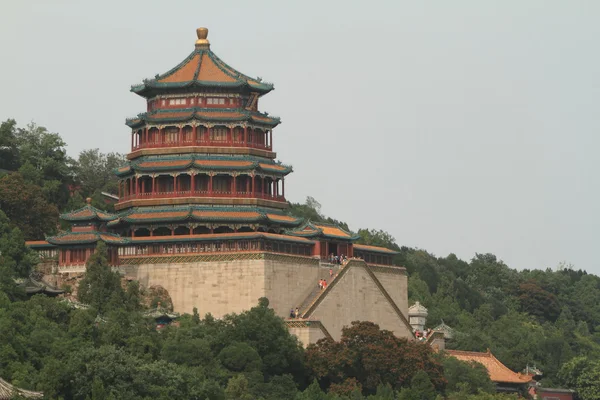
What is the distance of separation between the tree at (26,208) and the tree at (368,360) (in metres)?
20.8

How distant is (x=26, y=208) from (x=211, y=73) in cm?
1351

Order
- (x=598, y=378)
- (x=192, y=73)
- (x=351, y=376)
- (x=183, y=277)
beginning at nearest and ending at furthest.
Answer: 1. (x=351, y=376)
2. (x=183, y=277)
3. (x=192, y=73)
4. (x=598, y=378)

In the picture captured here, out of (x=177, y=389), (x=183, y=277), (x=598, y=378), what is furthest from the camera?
(x=598, y=378)

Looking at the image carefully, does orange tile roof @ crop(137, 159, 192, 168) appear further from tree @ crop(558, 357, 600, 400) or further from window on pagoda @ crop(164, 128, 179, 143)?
tree @ crop(558, 357, 600, 400)

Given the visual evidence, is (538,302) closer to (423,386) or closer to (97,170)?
(97,170)

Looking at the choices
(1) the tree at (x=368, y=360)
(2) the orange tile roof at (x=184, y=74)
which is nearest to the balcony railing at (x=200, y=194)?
(2) the orange tile roof at (x=184, y=74)

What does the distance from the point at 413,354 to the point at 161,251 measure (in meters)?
16.0

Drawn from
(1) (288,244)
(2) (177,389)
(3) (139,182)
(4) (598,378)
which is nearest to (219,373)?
(2) (177,389)

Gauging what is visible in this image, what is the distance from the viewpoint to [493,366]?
96375 mm

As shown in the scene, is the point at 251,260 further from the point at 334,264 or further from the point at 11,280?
the point at 11,280

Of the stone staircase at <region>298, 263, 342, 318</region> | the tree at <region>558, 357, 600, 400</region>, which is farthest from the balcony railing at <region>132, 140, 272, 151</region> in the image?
the tree at <region>558, 357, 600, 400</region>

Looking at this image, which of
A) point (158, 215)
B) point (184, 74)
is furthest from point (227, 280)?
point (184, 74)

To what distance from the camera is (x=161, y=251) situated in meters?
90.9

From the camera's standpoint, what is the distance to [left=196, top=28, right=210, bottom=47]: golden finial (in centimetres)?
9869
